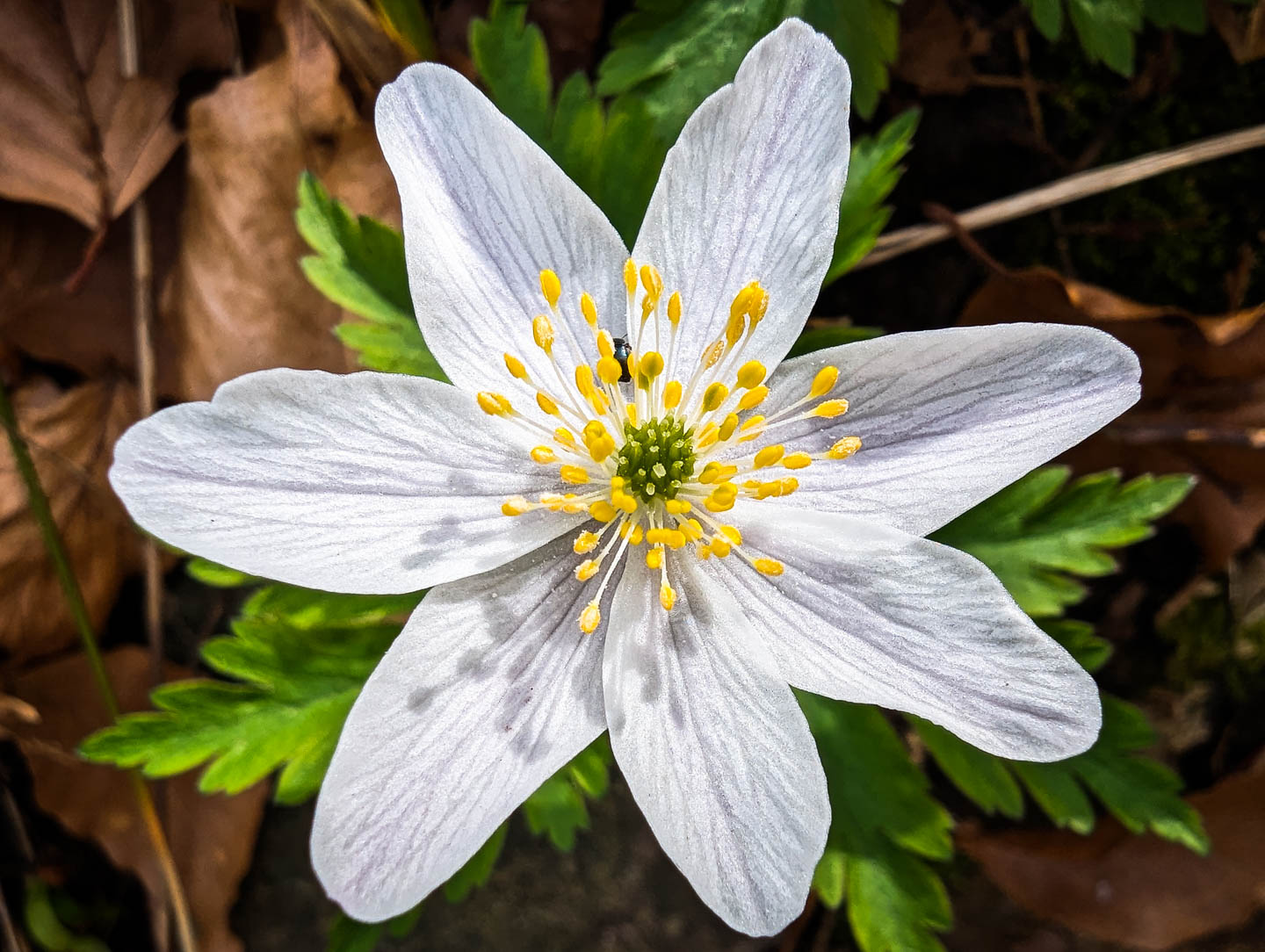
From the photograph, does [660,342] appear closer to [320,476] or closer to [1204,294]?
[320,476]

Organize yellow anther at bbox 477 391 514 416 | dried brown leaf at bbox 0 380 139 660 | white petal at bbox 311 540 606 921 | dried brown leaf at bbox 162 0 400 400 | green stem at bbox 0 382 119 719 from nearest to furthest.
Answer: white petal at bbox 311 540 606 921 < yellow anther at bbox 477 391 514 416 < green stem at bbox 0 382 119 719 < dried brown leaf at bbox 162 0 400 400 < dried brown leaf at bbox 0 380 139 660

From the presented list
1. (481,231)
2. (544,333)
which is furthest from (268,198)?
(544,333)

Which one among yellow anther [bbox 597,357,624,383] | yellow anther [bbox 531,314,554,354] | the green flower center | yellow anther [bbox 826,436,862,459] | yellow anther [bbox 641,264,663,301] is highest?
yellow anther [bbox 641,264,663,301]

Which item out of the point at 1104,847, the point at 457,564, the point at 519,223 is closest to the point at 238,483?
the point at 457,564

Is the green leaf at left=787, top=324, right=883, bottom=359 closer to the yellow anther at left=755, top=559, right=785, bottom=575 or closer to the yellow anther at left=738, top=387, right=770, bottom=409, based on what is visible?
the yellow anther at left=738, top=387, right=770, bottom=409

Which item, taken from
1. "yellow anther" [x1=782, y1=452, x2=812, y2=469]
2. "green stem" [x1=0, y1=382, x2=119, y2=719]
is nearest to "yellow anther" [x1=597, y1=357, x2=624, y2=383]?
"yellow anther" [x1=782, y1=452, x2=812, y2=469]
